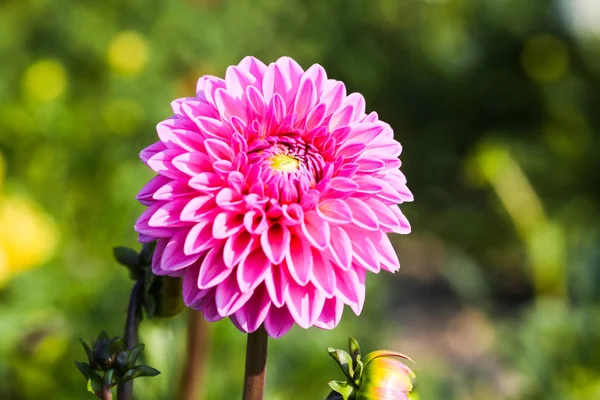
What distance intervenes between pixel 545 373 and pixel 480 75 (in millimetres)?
2471

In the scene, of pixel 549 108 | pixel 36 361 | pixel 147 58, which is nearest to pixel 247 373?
pixel 36 361

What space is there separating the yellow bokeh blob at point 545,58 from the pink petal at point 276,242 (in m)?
3.52

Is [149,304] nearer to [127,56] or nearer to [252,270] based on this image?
[252,270]

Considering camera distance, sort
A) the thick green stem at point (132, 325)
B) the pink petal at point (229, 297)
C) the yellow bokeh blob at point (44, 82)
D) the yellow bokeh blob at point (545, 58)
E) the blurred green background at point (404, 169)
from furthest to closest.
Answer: the yellow bokeh blob at point (545, 58) < the yellow bokeh blob at point (44, 82) < the blurred green background at point (404, 169) < the thick green stem at point (132, 325) < the pink petal at point (229, 297)

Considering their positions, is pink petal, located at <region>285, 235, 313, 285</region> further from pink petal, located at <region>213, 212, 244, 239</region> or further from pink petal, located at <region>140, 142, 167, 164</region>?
pink petal, located at <region>140, 142, 167, 164</region>

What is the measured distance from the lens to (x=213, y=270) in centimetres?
65

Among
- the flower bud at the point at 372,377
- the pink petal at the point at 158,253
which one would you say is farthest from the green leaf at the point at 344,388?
the pink petal at the point at 158,253

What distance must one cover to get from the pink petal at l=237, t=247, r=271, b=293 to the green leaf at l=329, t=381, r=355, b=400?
0.47 ft

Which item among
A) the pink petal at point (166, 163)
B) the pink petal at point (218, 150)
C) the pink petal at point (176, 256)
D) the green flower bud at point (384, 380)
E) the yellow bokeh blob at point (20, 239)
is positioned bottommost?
the green flower bud at point (384, 380)

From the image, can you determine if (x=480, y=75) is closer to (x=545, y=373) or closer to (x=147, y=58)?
(x=147, y=58)

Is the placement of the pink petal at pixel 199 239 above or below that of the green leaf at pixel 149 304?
above

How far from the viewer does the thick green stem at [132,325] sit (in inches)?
30.0

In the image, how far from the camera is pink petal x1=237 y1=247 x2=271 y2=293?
635 mm

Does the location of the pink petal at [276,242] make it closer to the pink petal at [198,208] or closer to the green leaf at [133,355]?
the pink petal at [198,208]
